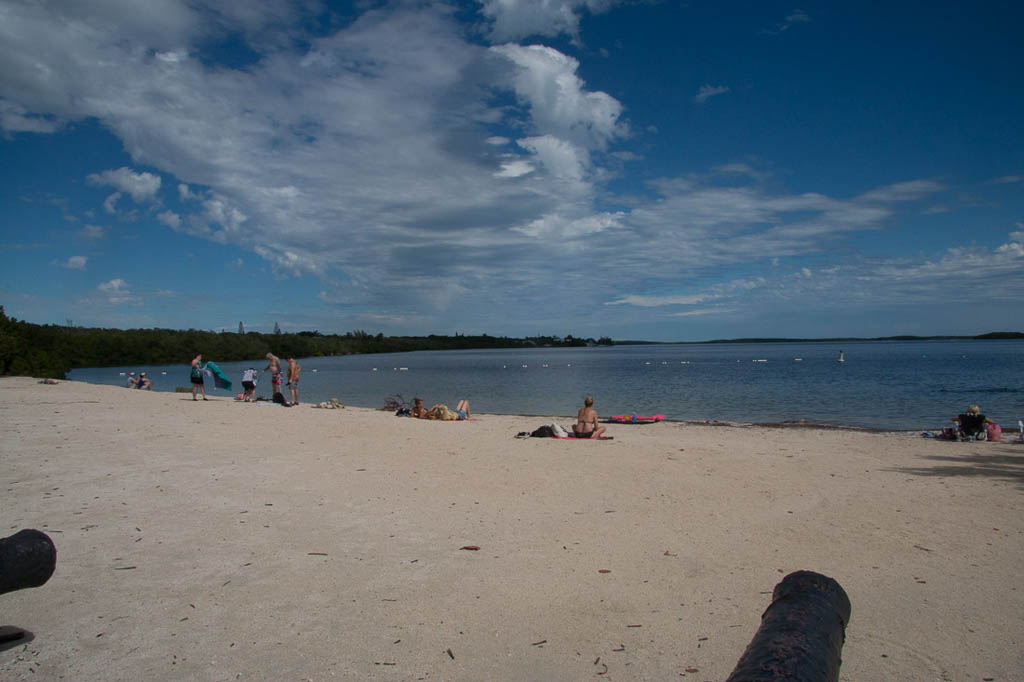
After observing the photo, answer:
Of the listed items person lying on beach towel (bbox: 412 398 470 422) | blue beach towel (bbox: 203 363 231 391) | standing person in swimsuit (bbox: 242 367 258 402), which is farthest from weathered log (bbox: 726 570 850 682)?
blue beach towel (bbox: 203 363 231 391)

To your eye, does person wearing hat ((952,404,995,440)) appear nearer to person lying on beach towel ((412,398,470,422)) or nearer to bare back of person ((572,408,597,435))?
bare back of person ((572,408,597,435))

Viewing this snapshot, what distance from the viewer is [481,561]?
5902 mm

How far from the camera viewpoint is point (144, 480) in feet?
29.0

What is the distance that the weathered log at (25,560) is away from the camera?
3000 mm

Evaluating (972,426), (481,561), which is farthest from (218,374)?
(972,426)

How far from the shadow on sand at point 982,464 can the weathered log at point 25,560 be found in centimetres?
1224

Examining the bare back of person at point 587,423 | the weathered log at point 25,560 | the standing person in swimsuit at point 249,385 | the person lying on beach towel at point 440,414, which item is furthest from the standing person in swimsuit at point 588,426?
the standing person in swimsuit at point 249,385

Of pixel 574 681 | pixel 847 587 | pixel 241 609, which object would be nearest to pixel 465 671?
pixel 574 681

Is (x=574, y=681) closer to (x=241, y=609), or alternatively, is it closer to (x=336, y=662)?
(x=336, y=662)

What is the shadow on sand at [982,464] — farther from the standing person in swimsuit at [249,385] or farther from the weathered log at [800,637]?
the standing person in swimsuit at [249,385]

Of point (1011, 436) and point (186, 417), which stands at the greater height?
point (186, 417)

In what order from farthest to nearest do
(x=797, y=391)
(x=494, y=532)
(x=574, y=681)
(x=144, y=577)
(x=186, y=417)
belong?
(x=797, y=391), (x=186, y=417), (x=494, y=532), (x=144, y=577), (x=574, y=681)

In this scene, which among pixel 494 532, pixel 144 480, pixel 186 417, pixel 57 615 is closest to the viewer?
pixel 57 615

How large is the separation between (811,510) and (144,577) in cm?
751
